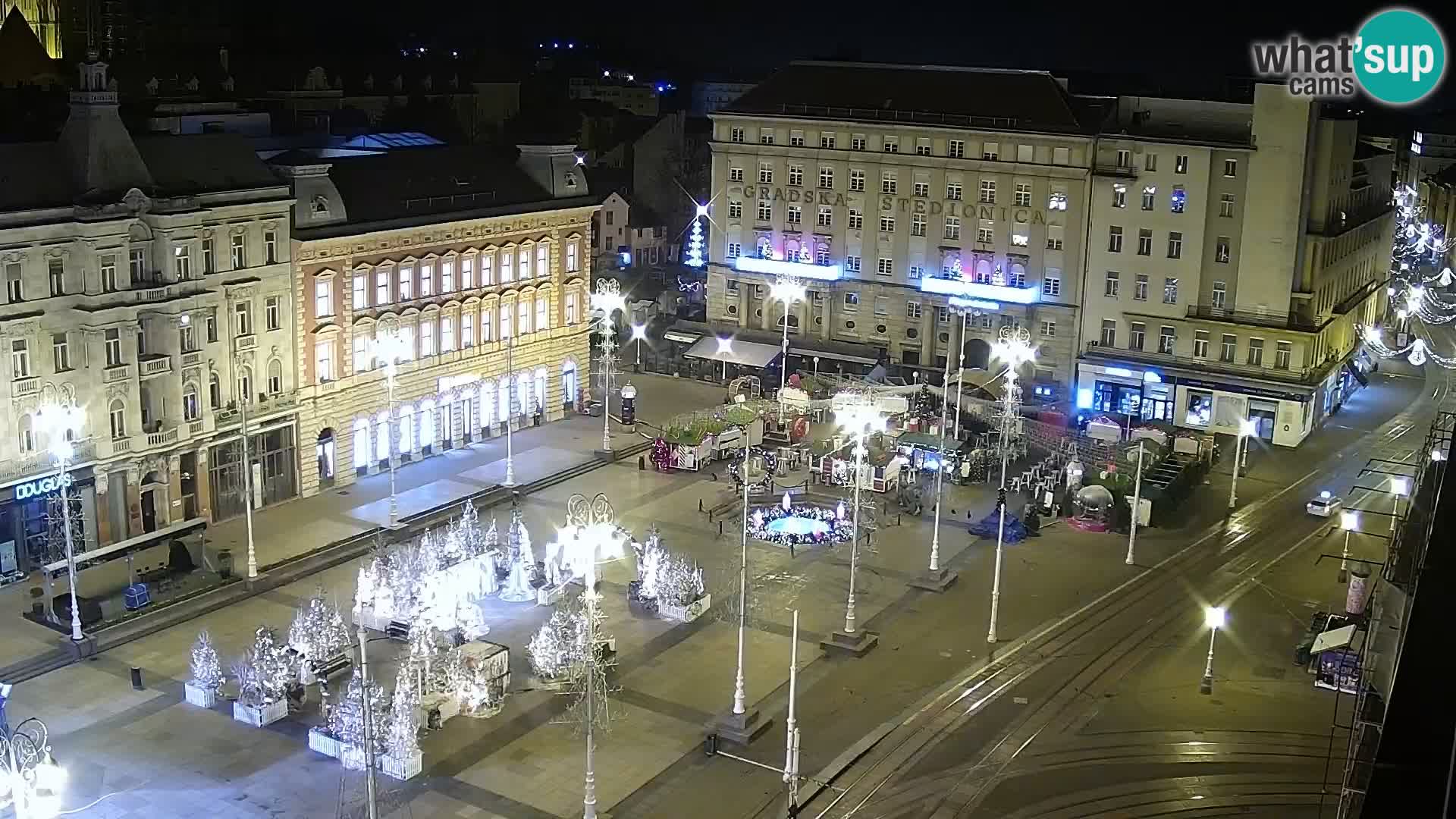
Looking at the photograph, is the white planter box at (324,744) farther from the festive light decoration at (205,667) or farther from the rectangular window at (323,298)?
the rectangular window at (323,298)

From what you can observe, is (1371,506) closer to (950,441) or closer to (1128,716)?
(950,441)

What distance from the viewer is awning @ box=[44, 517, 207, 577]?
52344 millimetres

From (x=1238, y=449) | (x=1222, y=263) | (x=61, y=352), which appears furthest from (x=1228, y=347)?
(x=61, y=352)

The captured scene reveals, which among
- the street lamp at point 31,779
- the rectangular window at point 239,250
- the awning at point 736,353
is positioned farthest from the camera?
the awning at point 736,353

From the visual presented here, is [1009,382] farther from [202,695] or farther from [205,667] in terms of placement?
[202,695]

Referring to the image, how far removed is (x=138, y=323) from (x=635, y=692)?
2618cm

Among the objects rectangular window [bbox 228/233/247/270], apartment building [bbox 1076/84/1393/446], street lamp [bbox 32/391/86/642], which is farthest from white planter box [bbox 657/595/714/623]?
apartment building [bbox 1076/84/1393/446]

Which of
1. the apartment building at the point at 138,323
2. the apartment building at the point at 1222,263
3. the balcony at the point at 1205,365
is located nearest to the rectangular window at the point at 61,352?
the apartment building at the point at 138,323

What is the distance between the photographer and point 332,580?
185ft

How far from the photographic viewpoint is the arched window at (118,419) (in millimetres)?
56719

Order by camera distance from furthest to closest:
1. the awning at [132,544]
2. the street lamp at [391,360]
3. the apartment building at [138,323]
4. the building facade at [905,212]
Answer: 1. the building facade at [905,212]
2. the street lamp at [391,360]
3. the apartment building at [138,323]
4. the awning at [132,544]

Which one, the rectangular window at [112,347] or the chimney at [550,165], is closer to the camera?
the rectangular window at [112,347]

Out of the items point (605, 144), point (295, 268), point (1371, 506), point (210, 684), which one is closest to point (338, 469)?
point (295, 268)

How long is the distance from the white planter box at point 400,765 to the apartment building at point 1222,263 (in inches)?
2116
